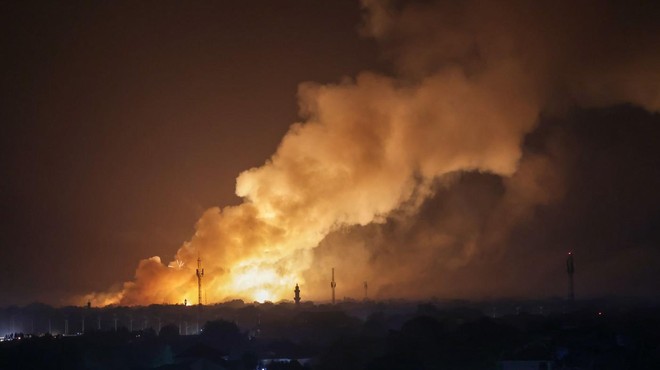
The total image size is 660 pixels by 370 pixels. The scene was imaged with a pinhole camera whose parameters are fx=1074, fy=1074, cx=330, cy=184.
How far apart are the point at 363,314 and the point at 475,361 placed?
63.3 m

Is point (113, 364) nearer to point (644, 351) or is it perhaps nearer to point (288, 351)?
point (288, 351)

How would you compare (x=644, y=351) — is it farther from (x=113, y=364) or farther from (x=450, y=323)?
(x=113, y=364)

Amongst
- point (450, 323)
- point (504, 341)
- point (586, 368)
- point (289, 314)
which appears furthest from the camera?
point (289, 314)

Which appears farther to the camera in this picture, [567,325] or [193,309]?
[193,309]

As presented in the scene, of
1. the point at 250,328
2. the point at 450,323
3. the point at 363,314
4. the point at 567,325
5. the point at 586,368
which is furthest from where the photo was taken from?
the point at 363,314

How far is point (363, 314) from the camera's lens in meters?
110

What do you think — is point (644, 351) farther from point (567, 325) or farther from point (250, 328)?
point (250, 328)

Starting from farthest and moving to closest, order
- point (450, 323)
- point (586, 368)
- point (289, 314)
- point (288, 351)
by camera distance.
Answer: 1. point (289, 314)
2. point (450, 323)
3. point (288, 351)
4. point (586, 368)

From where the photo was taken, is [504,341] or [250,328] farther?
[250,328]

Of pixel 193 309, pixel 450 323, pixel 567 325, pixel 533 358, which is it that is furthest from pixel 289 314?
pixel 533 358

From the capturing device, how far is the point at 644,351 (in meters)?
46.9

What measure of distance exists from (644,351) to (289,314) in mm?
53334

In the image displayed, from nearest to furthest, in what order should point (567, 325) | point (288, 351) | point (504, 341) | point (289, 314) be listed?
point (504, 341), point (288, 351), point (567, 325), point (289, 314)

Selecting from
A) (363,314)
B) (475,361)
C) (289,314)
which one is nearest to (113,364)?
(475,361)
